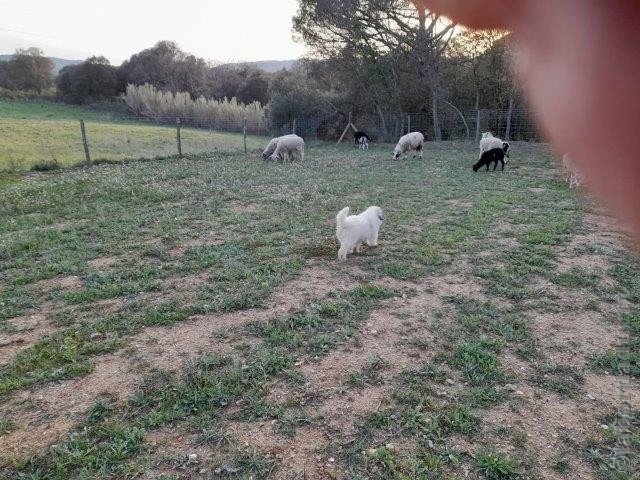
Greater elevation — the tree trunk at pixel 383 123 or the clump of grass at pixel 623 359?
the tree trunk at pixel 383 123

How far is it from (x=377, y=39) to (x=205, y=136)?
397 inches

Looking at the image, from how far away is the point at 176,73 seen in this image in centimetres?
4572

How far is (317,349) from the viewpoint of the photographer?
351cm

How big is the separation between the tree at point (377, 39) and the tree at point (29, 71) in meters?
37.9

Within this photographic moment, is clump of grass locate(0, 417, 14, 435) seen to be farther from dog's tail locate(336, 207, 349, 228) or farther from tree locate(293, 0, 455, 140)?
tree locate(293, 0, 455, 140)

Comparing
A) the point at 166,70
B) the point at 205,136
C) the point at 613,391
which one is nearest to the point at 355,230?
the point at 613,391

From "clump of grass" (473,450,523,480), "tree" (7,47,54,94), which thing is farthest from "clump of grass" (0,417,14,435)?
"tree" (7,47,54,94)

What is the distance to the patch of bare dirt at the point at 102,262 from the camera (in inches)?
213

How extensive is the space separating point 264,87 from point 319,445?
4307cm

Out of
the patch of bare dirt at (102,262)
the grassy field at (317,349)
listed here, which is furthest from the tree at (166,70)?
the patch of bare dirt at (102,262)

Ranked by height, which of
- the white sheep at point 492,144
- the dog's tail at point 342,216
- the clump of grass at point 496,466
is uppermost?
the white sheep at point 492,144

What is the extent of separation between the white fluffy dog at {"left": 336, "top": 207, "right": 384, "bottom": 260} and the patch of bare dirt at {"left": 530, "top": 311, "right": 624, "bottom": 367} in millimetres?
2314

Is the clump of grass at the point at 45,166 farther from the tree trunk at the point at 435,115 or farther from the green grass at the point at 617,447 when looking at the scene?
the tree trunk at the point at 435,115

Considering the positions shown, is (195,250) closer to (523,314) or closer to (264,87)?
(523,314)
